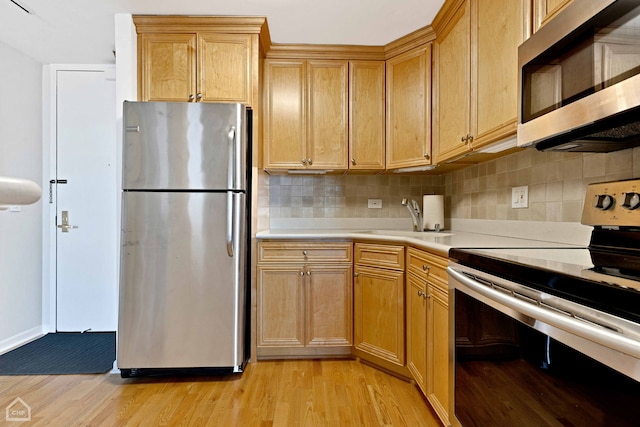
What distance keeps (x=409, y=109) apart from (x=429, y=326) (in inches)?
59.5

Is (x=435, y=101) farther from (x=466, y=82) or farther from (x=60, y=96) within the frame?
(x=60, y=96)

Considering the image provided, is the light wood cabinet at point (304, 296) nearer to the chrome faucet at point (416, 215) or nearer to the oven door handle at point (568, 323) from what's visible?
the chrome faucet at point (416, 215)

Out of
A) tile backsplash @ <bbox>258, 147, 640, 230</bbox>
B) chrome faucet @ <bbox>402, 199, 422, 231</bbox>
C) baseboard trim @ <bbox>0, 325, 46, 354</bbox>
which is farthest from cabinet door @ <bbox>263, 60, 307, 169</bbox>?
baseboard trim @ <bbox>0, 325, 46, 354</bbox>

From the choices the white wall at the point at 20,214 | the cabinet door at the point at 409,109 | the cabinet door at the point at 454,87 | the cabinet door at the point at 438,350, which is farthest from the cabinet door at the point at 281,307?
the white wall at the point at 20,214

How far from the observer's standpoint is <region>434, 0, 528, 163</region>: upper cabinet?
1462 millimetres

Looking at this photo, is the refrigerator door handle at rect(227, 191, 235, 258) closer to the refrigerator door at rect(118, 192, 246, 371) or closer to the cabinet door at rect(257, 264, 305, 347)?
the refrigerator door at rect(118, 192, 246, 371)

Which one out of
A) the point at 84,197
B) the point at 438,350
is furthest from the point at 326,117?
the point at 84,197

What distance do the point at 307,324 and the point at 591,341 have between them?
185cm

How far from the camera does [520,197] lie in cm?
182

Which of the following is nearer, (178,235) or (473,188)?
(178,235)

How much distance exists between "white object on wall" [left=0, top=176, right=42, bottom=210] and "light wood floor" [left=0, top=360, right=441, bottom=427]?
60.8 inches

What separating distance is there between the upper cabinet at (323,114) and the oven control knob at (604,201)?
152cm

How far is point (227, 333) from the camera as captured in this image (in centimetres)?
208

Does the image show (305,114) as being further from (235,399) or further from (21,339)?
(21,339)
